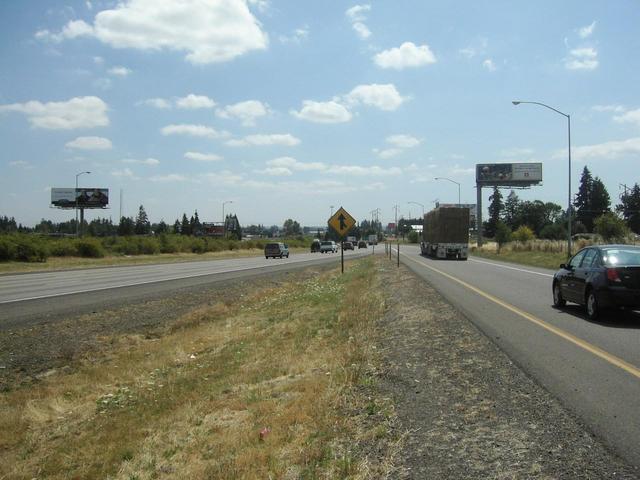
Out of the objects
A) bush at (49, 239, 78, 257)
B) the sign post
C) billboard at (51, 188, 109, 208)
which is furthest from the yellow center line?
billboard at (51, 188, 109, 208)

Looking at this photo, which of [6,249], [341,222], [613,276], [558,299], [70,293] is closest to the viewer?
[613,276]

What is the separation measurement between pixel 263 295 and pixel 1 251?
30656mm

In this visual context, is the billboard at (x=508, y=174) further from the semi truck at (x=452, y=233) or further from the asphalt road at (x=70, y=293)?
the asphalt road at (x=70, y=293)

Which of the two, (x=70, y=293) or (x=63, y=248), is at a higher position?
(x=63, y=248)

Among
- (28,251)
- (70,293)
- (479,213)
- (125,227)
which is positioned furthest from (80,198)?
(70,293)

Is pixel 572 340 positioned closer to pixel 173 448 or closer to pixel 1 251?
pixel 173 448

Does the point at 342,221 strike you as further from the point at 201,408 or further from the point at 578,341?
the point at 201,408

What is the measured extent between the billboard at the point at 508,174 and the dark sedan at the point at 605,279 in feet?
320

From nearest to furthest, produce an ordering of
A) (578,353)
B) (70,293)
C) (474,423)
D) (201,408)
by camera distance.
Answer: (474,423)
(201,408)
(578,353)
(70,293)

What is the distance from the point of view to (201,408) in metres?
8.04

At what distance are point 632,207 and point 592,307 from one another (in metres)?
118

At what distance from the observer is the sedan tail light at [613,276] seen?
11.6m

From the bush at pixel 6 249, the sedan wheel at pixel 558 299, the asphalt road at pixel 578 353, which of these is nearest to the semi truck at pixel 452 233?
the asphalt road at pixel 578 353

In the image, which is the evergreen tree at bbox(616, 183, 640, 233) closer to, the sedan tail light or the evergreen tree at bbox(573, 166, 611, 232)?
the evergreen tree at bbox(573, 166, 611, 232)
